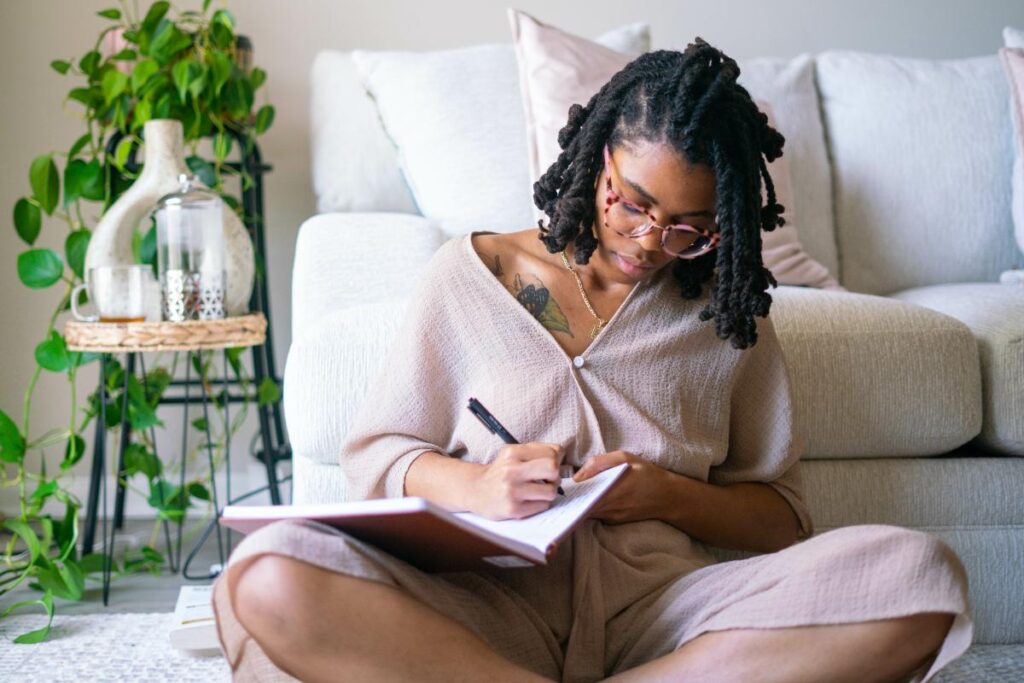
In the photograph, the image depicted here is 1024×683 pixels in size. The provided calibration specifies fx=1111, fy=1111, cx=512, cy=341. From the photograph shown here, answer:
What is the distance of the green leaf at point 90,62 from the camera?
2062 mm

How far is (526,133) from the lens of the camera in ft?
6.50

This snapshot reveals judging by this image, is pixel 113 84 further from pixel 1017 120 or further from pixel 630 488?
pixel 1017 120

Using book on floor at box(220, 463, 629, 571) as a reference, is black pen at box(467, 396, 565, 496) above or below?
above

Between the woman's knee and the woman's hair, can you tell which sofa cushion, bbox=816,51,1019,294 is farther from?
the woman's knee

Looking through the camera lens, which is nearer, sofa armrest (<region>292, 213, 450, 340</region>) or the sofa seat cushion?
the sofa seat cushion

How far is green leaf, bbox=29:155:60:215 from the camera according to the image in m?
1.94

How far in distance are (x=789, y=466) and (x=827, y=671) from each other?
355 mm

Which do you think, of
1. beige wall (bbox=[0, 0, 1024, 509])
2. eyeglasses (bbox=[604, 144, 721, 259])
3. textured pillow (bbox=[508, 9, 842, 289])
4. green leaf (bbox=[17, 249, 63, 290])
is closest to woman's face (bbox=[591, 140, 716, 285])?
eyeglasses (bbox=[604, 144, 721, 259])

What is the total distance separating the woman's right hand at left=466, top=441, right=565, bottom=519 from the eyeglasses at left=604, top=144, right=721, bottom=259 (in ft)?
0.78

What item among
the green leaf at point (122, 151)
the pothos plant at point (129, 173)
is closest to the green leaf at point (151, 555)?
A: the pothos plant at point (129, 173)

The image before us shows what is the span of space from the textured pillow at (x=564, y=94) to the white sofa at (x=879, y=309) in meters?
0.14

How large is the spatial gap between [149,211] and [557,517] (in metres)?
1.24

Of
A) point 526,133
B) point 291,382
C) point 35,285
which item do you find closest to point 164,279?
point 35,285

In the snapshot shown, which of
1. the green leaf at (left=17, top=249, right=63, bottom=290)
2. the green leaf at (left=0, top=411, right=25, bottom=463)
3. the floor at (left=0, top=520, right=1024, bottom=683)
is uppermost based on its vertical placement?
the green leaf at (left=17, top=249, right=63, bottom=290)
